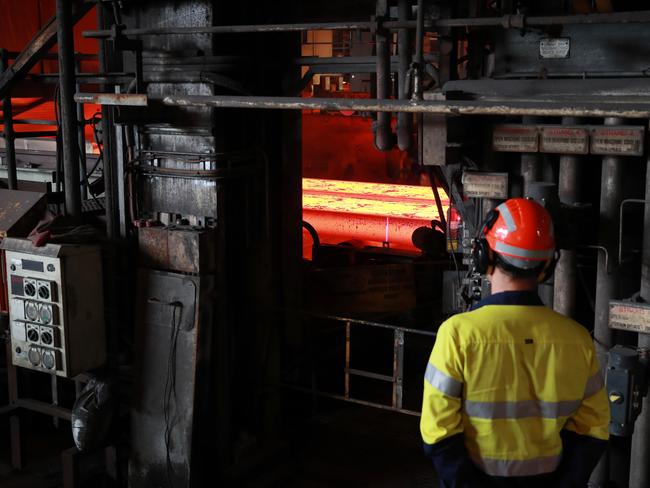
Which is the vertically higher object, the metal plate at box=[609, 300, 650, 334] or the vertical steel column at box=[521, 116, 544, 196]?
the vertical steel column at box=[521, 116, 544, 196]

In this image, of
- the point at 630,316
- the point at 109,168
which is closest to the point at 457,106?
the point at 630,316

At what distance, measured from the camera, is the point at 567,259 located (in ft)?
17.5

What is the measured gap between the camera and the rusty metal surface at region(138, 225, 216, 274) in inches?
242

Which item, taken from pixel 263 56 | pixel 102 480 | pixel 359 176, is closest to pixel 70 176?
pixel 263 56

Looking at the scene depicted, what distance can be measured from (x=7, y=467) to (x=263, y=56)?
4.01m

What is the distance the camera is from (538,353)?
345 centimetres

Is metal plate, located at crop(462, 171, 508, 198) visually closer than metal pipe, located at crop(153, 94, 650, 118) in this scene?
No

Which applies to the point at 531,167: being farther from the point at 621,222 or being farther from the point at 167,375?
the point at 167,375

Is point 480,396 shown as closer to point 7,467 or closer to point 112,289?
point 112,289

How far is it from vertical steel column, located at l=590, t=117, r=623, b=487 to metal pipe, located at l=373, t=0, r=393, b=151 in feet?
4.47

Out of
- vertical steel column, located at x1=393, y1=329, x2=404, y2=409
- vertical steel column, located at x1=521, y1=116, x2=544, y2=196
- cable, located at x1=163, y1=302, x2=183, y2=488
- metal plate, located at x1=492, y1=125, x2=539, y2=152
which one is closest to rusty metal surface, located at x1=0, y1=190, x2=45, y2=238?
cable, located at x1=163, y1=302, x2=183, y2=488

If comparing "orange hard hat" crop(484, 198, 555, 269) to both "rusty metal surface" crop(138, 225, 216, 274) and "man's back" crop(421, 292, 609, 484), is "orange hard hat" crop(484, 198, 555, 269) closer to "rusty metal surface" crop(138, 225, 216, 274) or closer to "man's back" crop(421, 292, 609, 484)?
"man's back" crop(421, 292, 609, 484)

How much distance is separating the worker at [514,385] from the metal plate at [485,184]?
1.74 m

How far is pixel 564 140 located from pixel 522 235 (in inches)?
69.8
